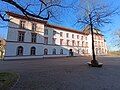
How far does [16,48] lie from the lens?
26.3 meters

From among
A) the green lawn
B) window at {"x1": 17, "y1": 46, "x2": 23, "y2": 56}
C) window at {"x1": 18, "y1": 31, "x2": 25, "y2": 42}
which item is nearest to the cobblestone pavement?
the green lawn

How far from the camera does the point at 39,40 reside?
30.9 m

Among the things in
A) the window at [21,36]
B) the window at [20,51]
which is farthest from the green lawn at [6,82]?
the window at [21,36]

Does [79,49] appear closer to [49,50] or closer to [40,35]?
[49,50]

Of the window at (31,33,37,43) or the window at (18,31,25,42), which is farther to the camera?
the window at (31,33,37,43)

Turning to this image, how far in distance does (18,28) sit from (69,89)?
82.0 ft

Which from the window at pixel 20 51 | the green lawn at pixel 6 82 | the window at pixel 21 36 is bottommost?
the green lawn at pixel 6 82

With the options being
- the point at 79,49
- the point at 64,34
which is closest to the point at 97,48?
the point at 79,49

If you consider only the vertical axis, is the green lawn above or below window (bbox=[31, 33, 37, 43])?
below

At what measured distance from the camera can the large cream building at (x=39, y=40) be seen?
25.9 m

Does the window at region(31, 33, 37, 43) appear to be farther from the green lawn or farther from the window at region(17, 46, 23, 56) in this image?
the green lawn

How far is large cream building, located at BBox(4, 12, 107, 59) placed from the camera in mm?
25867

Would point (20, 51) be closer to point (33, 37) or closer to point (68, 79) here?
point (33, 37)

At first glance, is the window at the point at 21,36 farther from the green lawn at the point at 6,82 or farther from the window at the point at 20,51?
the green lawn at the point at 6,82
